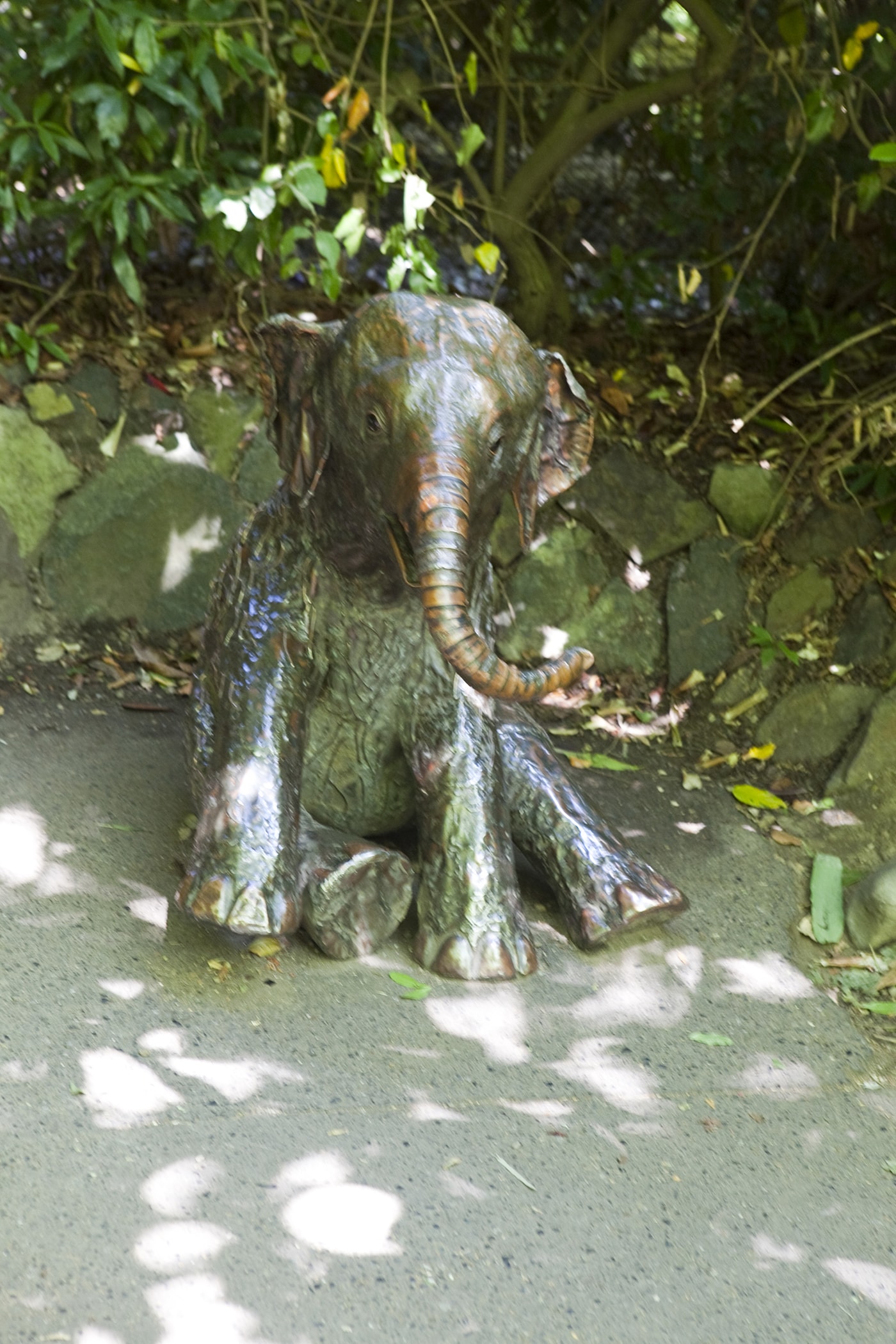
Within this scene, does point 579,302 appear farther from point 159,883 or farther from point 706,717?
point 159,883

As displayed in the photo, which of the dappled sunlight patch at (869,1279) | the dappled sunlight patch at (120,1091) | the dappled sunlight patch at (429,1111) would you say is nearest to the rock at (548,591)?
the dappled sunlight patch at (429,1111)

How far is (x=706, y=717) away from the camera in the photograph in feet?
16.1

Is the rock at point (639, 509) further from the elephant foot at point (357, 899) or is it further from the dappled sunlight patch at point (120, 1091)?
the dappled sunlight patch at point (120, 1091)

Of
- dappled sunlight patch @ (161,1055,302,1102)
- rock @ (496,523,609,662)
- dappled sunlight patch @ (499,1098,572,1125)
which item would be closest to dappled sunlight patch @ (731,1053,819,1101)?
dappled sunlight patch @ (499,1098,572,1125)

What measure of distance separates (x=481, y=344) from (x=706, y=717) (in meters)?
2.26

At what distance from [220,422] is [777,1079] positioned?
313 centimetres

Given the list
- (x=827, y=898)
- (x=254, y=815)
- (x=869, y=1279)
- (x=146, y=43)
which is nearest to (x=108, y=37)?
(x=146, y=43)

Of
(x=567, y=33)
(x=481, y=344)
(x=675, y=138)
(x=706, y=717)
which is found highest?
(x=567, y=33)

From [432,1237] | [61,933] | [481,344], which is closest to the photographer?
[432,1237]

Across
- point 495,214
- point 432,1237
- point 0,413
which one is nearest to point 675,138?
point 495,214

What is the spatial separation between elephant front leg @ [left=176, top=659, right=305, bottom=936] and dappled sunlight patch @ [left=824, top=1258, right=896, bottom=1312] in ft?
4.22

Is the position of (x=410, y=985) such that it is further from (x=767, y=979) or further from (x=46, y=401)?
(x=46, y=401)

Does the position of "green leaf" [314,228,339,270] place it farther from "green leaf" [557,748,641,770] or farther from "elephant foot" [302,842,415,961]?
"elephant foot" [302,842,415,961]

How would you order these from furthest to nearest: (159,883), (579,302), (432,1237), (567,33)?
(579,302)
(567,33)
(159,883)
(432,1237)
